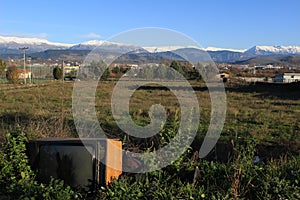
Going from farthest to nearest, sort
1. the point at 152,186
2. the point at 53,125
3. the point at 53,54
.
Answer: the point at 53,54, the point at 53,125, the point at 152,186

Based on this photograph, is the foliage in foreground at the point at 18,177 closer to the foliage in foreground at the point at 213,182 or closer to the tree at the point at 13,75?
the foliage in foreground at the point at 213,182

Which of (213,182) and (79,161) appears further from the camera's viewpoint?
(213,182)

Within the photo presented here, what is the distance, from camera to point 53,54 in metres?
129

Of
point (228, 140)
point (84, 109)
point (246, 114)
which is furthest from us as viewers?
point (246, 114)

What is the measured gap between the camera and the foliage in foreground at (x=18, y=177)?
3568 millimetres

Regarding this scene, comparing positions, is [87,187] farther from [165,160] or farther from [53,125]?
[53,125]

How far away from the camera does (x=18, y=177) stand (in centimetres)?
424

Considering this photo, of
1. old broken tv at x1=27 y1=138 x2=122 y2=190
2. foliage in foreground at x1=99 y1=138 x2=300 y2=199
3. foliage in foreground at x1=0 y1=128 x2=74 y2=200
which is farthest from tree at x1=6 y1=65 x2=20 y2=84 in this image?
foliage in foreground at x1=99 y1=138 x2=300 y2=199

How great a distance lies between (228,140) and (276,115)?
8.38 meters

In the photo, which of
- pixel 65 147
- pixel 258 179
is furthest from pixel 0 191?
pixel 258 179

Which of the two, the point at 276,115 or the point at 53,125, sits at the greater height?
the point at 53,125

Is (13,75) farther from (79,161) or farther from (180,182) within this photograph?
(180,182)

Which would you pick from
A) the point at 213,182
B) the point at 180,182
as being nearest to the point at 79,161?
the point at 180,182

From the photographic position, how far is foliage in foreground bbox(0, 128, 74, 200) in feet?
11.7
